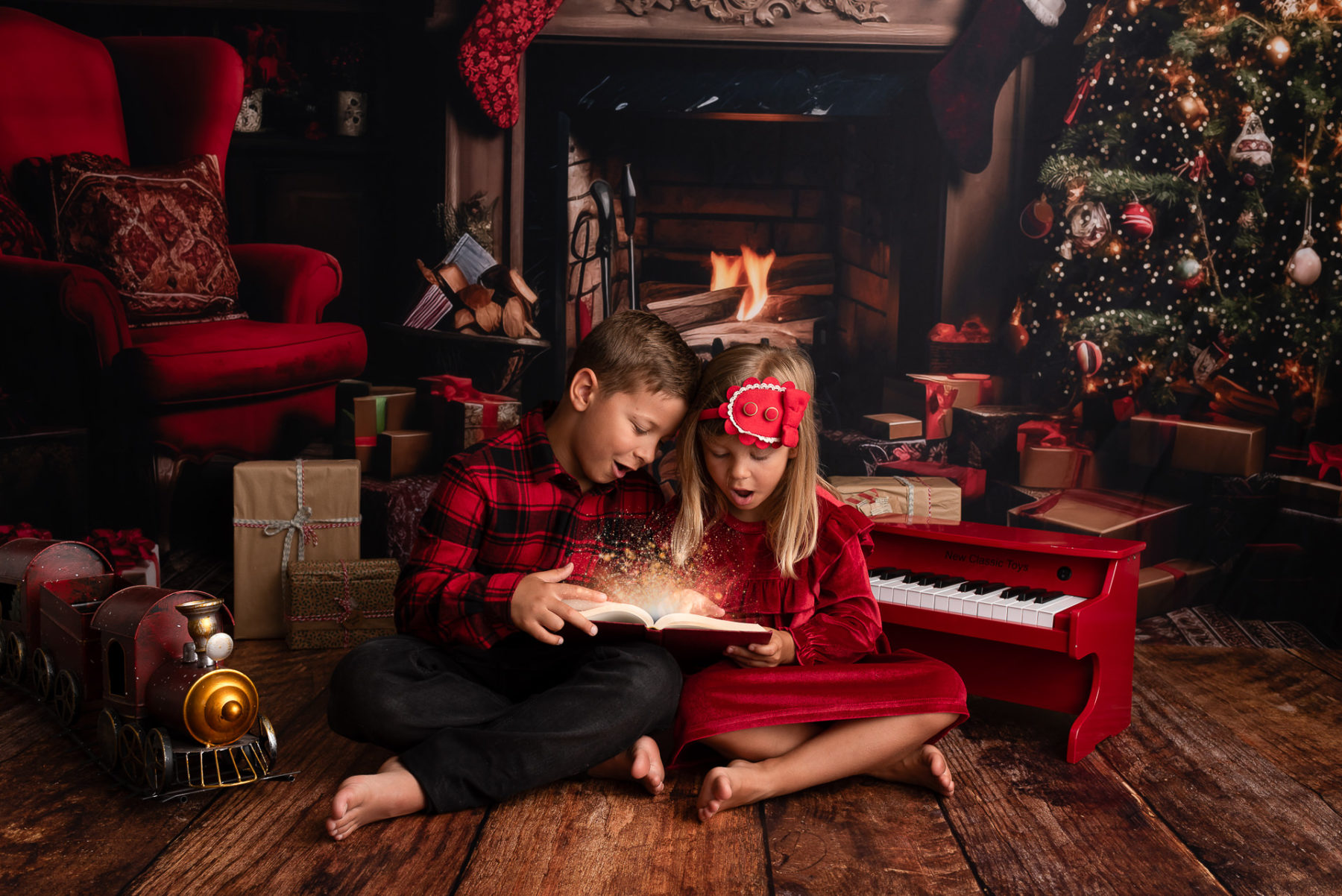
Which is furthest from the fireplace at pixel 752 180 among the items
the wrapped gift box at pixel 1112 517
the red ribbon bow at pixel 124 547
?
the red ribbon bow at pixel 124 547

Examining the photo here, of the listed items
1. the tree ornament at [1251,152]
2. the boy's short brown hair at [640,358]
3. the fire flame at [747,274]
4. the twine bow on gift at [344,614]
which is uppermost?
the tree ornament at [1251,152]

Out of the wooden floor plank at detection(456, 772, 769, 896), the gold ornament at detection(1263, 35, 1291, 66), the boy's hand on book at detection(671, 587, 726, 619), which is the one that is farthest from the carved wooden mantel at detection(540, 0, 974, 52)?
the wooden floor plank at detection(456, 772, 769, 896)

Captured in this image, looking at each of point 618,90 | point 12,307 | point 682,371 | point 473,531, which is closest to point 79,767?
point 473,531

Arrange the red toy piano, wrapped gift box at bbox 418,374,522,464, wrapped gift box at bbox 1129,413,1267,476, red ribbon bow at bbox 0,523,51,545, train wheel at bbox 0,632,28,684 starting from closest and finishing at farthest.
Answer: the red toy piano < train wheel at bbox 0,632,28,684 < red ribbon bow at bbox 0,523,51,545 < wrapped gift box at bbox 1129,413,1267,476 < wrapped gift box at bbox 418,374,522,464

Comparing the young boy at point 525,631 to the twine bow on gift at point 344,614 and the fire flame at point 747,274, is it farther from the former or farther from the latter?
the fire flame at point 747,274

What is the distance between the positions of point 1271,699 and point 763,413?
1.41 metres

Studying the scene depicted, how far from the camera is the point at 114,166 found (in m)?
2.69

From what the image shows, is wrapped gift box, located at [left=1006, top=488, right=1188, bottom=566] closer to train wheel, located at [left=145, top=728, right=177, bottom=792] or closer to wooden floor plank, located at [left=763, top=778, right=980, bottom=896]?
wooden floor plank, located at [left=763, top=778, right=980, bottom=896]

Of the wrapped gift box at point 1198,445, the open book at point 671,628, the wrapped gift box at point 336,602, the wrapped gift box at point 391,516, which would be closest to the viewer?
the open book at point 671,628

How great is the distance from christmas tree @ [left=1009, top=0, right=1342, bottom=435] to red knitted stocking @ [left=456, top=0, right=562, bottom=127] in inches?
59.9

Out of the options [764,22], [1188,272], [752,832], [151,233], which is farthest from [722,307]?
[752,832]

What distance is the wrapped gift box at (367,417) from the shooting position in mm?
2867

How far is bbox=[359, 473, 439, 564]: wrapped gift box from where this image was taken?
2.79 metres

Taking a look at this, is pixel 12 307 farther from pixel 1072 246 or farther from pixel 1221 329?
pixel 1221 329
